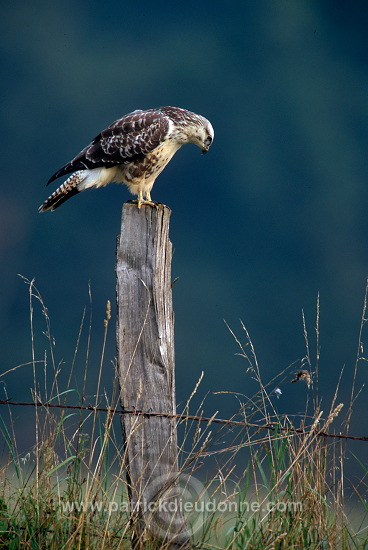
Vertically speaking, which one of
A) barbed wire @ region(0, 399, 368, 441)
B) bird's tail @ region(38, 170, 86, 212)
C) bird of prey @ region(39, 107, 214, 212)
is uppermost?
bird of prey @ region(39, 107, 214, 212)

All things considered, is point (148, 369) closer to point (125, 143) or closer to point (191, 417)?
point (191, 417)

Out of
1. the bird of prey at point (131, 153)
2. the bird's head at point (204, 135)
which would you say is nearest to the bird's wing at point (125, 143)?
the bird of prey at point (131, 153)

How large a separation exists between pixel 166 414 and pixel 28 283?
108 centimetres

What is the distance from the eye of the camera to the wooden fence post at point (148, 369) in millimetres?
2793

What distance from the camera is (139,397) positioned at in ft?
9.27

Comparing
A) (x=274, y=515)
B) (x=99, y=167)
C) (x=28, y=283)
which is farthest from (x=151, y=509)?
(x=99, y=167)

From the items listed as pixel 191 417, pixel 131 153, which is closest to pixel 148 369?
pixel 191 417

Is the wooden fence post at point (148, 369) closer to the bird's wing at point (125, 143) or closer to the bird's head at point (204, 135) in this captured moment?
the bird's wing at point (125, 143)

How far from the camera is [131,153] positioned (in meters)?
4.84

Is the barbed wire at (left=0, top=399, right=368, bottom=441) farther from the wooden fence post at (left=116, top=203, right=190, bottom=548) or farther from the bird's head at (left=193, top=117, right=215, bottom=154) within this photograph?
the bird's head at (left=193, top=117, right=215, bottom=154)

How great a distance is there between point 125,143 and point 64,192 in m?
0.64

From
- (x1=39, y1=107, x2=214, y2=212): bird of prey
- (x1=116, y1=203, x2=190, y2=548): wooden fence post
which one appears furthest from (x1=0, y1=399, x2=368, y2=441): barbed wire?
(x1=39, y1=107, x2=214, y2=212): bird of prey

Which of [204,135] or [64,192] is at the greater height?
[204,135]

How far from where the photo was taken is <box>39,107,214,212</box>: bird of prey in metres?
4.86
